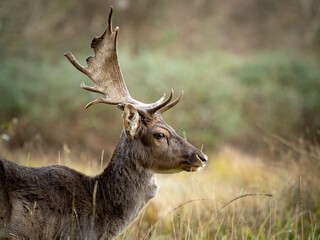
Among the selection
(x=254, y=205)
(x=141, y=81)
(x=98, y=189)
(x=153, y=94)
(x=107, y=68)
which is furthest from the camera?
(x=141, y=81)

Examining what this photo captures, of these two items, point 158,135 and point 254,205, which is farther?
point 254,205

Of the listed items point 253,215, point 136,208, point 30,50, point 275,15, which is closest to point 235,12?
point 275,15

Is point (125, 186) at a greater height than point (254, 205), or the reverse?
point (254, 205)

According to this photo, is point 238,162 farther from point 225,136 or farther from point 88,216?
point 88,216

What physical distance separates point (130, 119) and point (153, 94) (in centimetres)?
828

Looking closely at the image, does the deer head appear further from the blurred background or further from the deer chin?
the blurred background

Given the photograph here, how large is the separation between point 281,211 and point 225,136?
705 centimetres

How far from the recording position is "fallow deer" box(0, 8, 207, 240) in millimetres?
2750

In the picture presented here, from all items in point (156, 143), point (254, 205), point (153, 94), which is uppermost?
point (153, 94)

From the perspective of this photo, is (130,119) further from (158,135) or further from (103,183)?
(103,183)

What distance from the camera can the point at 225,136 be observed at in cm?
1184

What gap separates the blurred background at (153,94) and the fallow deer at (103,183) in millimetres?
2086

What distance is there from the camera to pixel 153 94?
37.7ft

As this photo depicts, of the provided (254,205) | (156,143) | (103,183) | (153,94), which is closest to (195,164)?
(156,143)
